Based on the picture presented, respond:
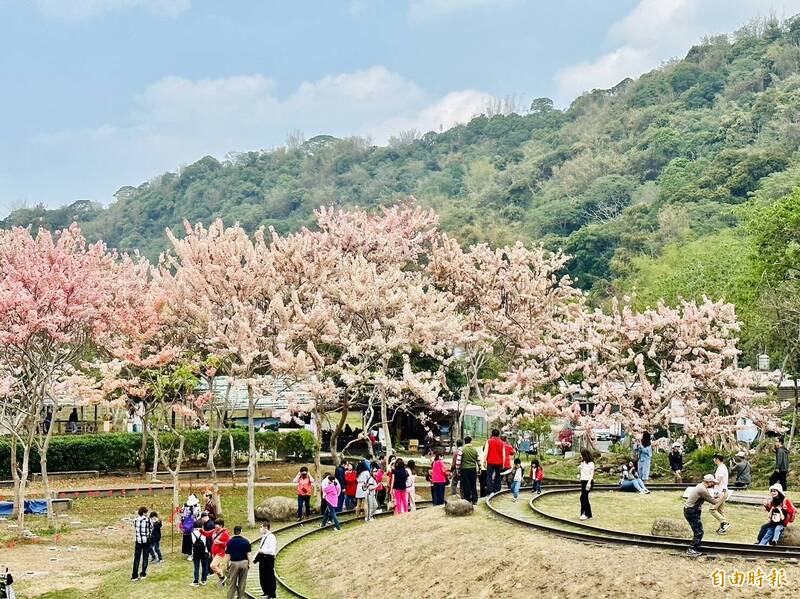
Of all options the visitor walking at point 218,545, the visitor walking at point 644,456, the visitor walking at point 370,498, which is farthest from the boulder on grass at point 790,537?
the visitor walking at point 218,545

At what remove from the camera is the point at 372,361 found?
35.4 meters

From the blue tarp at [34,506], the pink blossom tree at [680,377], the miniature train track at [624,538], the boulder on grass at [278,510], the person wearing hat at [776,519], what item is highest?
the pink blossom tree at [680,377]

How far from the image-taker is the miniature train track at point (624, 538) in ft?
55.5

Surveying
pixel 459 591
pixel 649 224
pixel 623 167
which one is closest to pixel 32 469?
pixel 459 591

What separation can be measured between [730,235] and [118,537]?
57087mm

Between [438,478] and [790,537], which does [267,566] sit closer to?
[438,478]

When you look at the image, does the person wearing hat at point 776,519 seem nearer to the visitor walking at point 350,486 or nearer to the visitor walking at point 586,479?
the visitor walking at point 586,479

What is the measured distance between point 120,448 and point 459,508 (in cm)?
2537

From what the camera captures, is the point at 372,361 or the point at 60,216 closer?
the point at 372,361

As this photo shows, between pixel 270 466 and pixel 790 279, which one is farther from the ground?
pixel 790 279

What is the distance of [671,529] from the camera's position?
19500 mm

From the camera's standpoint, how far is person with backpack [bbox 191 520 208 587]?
72.4 ft

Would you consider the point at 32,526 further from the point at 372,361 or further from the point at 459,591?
the point at 459,591

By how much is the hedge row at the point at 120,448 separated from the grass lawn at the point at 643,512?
71.5ft
